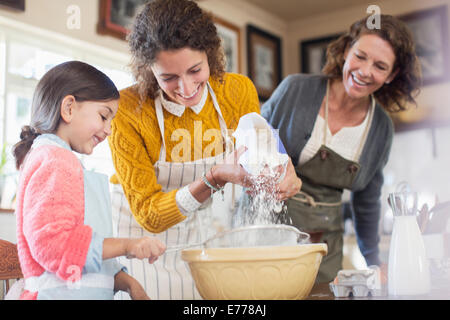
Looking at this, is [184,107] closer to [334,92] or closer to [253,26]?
[334,92]

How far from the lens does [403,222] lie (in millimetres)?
759

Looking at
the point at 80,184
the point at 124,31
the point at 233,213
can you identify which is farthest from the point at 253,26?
the point at 80,184

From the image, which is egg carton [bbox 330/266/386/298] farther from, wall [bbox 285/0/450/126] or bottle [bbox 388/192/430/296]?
wall [bbox 285/0/450/126]

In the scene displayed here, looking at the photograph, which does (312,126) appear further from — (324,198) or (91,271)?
(91,271)

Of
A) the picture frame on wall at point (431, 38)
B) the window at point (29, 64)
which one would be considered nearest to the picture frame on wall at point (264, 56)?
the picture frame on wall at point (431, 38)

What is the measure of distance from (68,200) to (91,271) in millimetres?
98

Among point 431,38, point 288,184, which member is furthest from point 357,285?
point 431,38

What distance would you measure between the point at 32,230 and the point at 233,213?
36cm

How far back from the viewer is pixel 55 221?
556 millimetres

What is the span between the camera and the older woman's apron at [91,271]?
23.1 inches

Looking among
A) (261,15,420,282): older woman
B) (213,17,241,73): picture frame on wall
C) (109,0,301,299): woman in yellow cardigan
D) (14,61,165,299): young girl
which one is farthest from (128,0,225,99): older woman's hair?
(213,17,241,73): picture frame on wall

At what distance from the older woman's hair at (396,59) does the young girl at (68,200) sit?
49cm

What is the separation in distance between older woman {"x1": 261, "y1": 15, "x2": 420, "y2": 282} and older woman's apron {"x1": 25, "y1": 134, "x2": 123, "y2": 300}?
0.36 m

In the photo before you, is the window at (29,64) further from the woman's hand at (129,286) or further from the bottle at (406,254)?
the bottle at (406,254)
